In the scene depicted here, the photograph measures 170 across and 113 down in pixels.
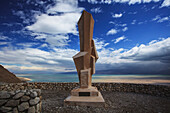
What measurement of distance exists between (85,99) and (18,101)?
8.54 ft

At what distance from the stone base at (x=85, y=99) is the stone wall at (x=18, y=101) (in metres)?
1.51

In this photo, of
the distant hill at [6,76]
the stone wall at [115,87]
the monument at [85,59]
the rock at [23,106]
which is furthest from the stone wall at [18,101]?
the distant hill at [6,76]

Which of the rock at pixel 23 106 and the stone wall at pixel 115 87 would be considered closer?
the rock at pixel 23 106

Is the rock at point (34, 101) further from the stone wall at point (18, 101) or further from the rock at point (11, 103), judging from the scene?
the rock at point (11, 103)

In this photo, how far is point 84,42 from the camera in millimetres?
5867

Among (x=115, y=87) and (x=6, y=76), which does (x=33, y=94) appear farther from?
(x=6, y=76)

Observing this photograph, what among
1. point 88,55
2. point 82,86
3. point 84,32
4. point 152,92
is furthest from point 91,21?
point 152,92

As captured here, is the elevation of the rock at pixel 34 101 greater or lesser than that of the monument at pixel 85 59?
lesser

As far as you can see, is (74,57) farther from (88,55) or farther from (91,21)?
(91,21)

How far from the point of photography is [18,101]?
137 inches

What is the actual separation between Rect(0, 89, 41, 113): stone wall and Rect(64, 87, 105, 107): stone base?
1.51m

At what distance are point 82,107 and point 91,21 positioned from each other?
4.23 m

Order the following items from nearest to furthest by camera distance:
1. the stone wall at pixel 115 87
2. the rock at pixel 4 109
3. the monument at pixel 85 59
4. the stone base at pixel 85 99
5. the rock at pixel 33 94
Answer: the rock at pixel 4 109 < the rock at pixel 33 94 < the stone base at pixel 85 99 < the monument at pixel 85 59 < the stone wall at pixel 115 87

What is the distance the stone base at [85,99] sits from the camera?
4.60 meters
